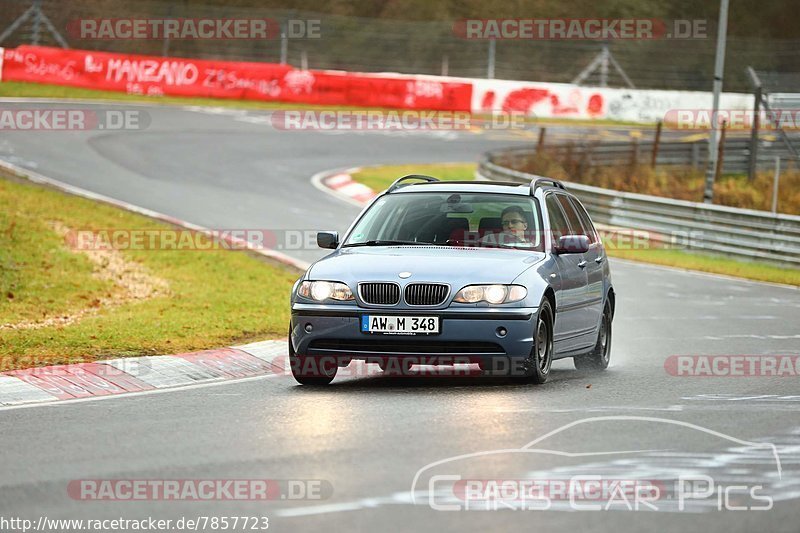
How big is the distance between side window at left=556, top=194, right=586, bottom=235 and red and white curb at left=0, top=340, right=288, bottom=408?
2.78 meters

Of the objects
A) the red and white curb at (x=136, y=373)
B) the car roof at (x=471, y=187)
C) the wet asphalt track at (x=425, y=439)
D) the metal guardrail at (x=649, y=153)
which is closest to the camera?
the wet asphalt track at (x=425, y=439)

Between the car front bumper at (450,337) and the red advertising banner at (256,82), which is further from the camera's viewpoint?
the red advertising banner at (256,82)

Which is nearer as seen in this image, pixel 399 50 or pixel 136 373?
pixel 136 373

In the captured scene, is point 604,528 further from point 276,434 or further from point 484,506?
point 276,434

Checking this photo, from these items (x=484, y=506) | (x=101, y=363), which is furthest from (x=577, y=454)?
(x=101, y=363)

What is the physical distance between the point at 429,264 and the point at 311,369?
46.8 inches

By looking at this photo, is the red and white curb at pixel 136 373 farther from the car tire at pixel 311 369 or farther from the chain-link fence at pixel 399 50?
the chain-link fence at pixel 399 50

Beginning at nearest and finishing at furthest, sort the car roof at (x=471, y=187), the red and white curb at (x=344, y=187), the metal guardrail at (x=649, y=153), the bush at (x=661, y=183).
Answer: the car roof at (x=471, y=187) → the red and white curb at (x=344, y=187) → the bush at (x=661, y=183) → the metal guardrail at (x=649, y=153)

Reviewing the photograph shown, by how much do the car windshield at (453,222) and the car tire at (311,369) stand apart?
1219mm

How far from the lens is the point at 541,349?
1098 centimetres

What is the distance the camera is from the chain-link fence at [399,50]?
50500 mm

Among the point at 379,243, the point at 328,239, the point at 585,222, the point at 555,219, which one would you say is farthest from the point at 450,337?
the point at 585,222

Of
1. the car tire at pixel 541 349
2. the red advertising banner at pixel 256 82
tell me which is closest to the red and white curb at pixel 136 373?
the car tire at pixel 541 349

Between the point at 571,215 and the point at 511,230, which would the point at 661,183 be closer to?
the point at 571,215
